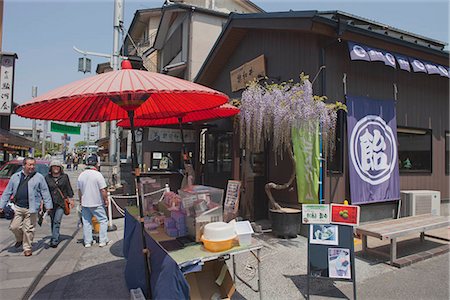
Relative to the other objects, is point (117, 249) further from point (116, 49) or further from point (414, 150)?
point (116, 49)

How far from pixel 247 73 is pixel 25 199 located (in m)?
6.32

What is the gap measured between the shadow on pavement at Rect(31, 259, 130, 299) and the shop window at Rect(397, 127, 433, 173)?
7.25 meters

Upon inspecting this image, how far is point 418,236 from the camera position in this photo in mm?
6270

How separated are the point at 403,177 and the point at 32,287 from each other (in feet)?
27.4

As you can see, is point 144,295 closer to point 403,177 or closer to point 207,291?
point 207,291

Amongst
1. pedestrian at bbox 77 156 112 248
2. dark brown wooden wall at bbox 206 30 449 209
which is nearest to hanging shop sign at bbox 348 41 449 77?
dark brown wooden wall at bbox 206 30 449 209

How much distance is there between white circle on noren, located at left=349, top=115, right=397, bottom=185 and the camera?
20.9 feet

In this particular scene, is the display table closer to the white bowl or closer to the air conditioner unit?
the white bowl

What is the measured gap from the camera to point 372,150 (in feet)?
22.0

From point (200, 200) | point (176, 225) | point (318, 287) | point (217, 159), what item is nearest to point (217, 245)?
point (200, 200)

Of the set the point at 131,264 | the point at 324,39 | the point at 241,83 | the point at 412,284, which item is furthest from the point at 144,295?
the point at 241,83

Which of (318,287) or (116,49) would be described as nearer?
(318,287)

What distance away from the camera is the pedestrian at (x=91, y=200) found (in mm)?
5812

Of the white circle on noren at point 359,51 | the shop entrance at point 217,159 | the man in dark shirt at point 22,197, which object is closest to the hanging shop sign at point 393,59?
the white circle on noren at point 359,51
